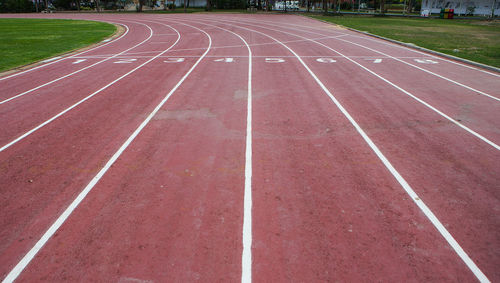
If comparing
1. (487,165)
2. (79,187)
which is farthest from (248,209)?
(487,165)

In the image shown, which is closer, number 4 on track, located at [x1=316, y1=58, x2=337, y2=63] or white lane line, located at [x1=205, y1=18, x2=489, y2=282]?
white lane line, located at [x1=205, y1=18, x2=489, y2=282]

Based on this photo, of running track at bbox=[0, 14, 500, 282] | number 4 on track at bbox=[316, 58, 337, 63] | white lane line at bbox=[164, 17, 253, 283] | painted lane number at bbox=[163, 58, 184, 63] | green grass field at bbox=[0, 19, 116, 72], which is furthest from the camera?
green grass field at bbox=[0, 19, 116, 72]

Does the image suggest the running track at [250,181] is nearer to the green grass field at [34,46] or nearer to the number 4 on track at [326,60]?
the number 4 on track at [326,60]

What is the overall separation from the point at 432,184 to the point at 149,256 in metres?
4.84

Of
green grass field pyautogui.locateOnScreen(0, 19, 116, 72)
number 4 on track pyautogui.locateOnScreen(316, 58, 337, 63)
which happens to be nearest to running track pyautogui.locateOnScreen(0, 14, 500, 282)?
number 4 on track pyautogui.locateOnScreen(316, 58, 337, 63)

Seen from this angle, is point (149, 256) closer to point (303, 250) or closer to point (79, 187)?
point (303, 250)

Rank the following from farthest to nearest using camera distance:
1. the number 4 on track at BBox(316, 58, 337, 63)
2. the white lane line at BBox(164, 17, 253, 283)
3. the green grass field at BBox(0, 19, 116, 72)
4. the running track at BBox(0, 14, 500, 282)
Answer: the green grass field at BBox(0, 19, 116, 72) < the number 4 on track at BBox(316, 58, 337, 63) < the running track at BBox(0, 14, 500, 282) < the white lane line at BBox(164, 17, 253, 283)

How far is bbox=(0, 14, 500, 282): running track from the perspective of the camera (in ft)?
A: 13.8

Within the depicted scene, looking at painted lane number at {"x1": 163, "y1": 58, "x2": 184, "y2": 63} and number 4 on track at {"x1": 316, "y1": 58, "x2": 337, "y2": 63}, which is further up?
painted lane number at {"x1": 163, "y1": 58, "x2": 184, "y2": 63}

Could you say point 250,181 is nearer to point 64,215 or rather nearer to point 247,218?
point 247,218

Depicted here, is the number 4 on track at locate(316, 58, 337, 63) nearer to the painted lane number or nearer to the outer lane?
the painted lane number

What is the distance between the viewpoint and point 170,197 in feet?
18.0

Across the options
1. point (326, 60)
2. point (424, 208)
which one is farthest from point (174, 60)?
point (424, 208)

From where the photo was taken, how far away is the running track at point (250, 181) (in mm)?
4191
